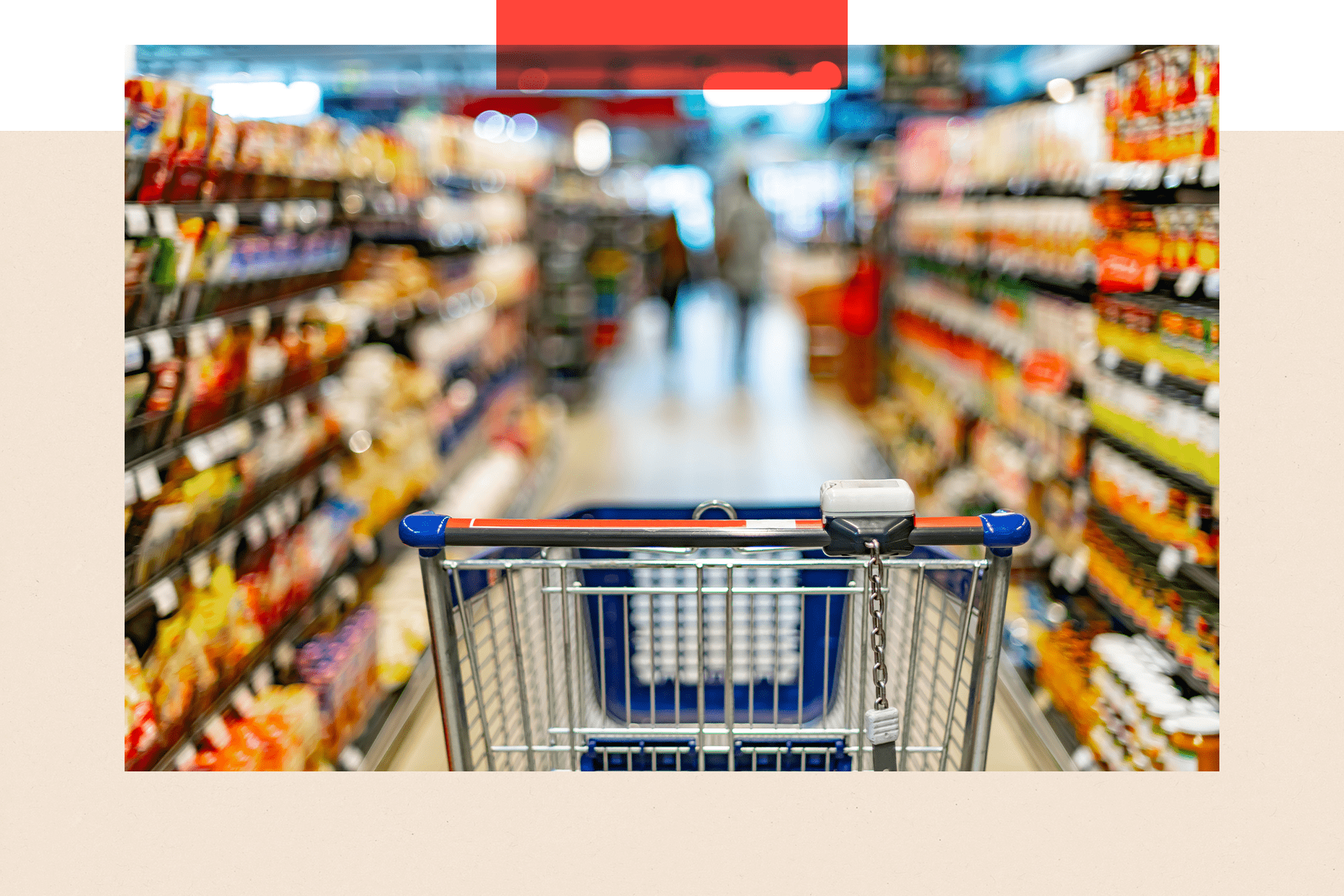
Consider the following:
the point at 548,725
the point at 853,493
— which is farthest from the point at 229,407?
the point at 853,493

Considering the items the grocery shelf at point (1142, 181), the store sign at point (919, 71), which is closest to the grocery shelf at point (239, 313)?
the grocery shelf at point (1142, 181)

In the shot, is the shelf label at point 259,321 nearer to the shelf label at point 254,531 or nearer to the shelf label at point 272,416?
the shelf label at point 272,416

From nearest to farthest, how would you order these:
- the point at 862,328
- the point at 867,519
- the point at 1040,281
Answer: the point at 867,519
the point at 1040,281
the point at 862,328

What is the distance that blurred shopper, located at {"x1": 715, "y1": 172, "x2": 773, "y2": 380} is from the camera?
1031cm

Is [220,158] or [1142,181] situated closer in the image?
[220,158]

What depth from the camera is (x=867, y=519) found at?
5.30 feet

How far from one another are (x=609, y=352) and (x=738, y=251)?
209 cm

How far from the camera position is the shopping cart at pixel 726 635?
5.36ft

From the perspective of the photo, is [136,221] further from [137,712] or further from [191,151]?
[137,712]

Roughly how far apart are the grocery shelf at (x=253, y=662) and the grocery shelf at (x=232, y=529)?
0.27 meters

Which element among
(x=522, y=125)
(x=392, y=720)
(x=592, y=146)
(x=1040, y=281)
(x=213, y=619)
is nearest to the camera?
(x=213, y=619)

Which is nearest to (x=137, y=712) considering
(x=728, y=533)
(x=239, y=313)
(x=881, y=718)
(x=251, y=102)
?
(x=239, y=313)

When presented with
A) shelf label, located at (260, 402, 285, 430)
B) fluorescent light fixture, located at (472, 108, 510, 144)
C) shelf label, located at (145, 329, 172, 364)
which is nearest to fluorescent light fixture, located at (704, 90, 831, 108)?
fluorescent light fixture, located at (472, 108, 510, 144)

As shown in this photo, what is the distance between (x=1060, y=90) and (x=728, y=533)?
9.44 feet
